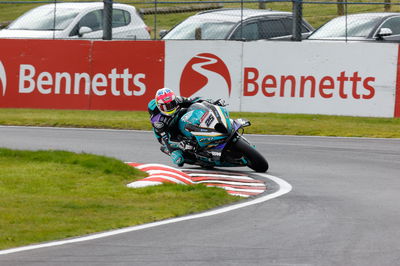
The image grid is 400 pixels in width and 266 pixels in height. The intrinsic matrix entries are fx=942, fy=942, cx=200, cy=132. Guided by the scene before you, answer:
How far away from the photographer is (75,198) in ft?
34.0

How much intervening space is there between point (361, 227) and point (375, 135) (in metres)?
9.31

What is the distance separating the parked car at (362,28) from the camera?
69.0 ft

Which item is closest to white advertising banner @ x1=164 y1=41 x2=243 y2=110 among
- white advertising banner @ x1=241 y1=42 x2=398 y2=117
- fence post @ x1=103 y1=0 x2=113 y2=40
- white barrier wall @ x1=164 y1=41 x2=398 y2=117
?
white barrier wall @ x1=164 y1=41 x2=398 y2=117

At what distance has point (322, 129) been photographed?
18703mm

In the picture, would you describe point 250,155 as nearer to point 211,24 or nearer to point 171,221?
point 171,221

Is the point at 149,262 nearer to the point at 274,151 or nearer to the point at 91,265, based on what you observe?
the point at 91,265

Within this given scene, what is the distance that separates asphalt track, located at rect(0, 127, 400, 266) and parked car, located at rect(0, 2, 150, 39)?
9.49 meters

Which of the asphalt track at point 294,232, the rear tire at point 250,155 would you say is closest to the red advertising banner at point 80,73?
the asphalt track at point 294,232

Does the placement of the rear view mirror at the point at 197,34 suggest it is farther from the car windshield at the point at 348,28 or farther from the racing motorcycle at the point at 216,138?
the racing motorcycle at the point at 216,138

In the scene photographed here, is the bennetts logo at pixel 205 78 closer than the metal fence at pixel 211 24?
Yes

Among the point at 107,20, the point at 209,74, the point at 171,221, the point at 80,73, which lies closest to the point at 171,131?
the point at 171,221

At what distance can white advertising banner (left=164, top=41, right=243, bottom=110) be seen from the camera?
2062 cm

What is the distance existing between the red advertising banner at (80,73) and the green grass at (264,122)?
274 millimetres

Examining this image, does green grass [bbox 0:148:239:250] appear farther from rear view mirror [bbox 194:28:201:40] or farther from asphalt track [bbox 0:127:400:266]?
rear view mirror [bbox 194:28:201:40]
